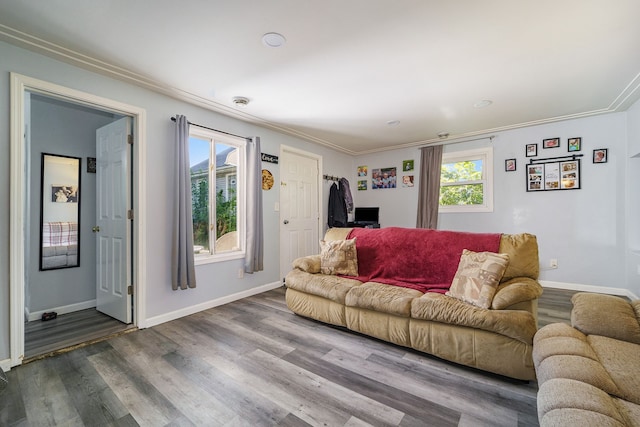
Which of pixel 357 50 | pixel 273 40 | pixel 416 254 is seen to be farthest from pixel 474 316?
pixel 273 40

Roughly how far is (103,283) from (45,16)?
2531 millimetres

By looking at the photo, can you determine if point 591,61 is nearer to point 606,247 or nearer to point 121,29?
point 606,247

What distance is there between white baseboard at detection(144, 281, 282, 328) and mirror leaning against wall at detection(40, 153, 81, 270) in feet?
4.51

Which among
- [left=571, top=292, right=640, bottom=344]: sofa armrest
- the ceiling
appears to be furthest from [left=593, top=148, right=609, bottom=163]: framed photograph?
[left=571, top=292, right=640, bottom=344]: sofa armrest

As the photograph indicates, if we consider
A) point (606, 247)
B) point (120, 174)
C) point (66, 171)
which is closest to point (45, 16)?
point (120, 174)

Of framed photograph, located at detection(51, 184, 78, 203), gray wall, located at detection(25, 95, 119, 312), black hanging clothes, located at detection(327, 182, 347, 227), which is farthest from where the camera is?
black hanging clothes, located at detection(327, 182, 347, 227)

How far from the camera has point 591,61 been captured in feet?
7.68

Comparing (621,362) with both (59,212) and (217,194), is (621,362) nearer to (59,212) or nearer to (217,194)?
(217,194)

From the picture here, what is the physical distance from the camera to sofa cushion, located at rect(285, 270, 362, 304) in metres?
2.51

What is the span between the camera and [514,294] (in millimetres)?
1841

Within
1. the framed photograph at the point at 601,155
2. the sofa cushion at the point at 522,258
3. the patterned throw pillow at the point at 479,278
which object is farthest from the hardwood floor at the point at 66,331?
the framed photograph at the point at 601,155

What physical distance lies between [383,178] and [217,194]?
10.9 feet

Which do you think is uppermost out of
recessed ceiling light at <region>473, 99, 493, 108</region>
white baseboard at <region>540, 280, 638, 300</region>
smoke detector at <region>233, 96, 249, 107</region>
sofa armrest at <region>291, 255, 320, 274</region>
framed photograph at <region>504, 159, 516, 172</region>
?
recessed ceiling light at <region>473, 99, 493, 108</region>

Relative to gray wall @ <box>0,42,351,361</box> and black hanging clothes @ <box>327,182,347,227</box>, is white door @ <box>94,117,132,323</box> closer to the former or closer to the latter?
gray wall @ <box>0,42,351,361</box>
